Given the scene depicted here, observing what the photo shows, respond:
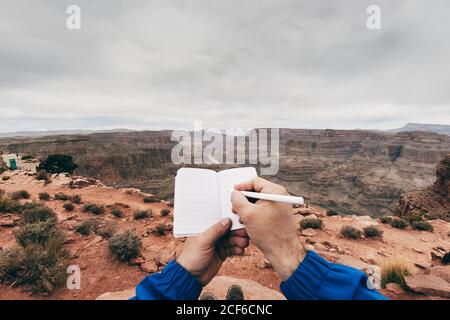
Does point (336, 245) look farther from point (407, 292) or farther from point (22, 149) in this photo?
point (22, 149)

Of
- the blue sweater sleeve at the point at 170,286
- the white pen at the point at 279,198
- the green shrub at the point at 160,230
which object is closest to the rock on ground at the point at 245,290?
the blue sweater sleeve at the point at 170,286

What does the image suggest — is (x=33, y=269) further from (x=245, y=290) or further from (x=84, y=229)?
(x=245, y=290)

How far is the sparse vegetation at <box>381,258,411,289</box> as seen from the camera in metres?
4.34

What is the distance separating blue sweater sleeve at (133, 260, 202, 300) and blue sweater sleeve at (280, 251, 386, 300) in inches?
24.8

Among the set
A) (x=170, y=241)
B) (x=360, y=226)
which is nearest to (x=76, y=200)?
(x=170, y=241)

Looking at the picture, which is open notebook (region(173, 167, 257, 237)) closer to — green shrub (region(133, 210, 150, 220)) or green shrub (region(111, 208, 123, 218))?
green shrub (region(133, 210, 150, 220))

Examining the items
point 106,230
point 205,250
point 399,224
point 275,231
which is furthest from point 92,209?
point 399,224

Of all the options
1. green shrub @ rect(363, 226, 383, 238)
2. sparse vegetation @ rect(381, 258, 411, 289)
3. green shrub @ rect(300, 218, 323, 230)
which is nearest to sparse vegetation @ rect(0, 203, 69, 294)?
sparse vegetation @ rect(381, 258, 411, 289)

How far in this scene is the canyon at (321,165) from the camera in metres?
63.4

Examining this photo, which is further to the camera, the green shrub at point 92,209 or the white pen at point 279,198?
the green shrub at point 92,209

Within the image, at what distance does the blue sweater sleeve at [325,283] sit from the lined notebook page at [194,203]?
71 centimetres

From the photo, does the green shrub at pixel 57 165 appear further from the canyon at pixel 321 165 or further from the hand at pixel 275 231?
the canyon at pixel 321 165

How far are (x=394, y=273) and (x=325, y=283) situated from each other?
4394 millimetres

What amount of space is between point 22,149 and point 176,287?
85.2 metres
